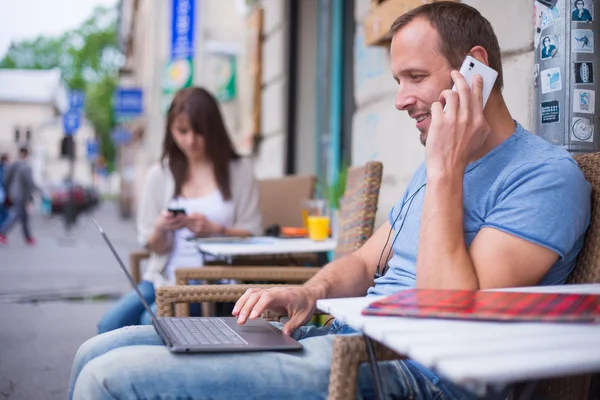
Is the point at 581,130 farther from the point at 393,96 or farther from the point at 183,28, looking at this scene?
the point at 183,28

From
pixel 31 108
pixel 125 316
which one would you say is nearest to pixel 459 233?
pixel 125 316

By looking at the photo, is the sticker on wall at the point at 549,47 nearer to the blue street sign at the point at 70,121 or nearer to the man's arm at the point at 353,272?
the man's arm at the point at 353,272

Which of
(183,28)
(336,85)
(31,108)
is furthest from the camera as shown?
(31,108)

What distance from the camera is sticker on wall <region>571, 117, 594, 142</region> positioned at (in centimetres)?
233

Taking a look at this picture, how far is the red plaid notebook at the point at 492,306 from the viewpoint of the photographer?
132 cm

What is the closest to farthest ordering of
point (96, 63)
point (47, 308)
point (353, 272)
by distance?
point (353, 272) → point (47, 308) → point (96, 63)

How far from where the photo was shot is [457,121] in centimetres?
177

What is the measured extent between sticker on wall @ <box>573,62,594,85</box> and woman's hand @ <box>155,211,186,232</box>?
2010 millimetres

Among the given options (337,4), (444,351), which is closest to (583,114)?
(444,351)

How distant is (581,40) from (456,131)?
2.85 feet

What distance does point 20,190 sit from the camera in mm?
15344

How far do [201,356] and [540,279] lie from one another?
0.83m

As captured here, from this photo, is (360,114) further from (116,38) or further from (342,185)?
(116,38)

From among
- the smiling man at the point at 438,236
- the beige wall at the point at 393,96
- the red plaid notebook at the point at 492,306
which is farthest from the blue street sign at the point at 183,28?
the red plaid notebook at the point at 492,306
